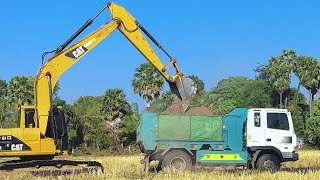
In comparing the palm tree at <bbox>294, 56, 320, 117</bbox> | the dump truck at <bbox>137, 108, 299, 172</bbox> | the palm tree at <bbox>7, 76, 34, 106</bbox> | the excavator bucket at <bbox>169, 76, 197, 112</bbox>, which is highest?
the palm tree at <bbox>294, 56, 320, 117</bbox>

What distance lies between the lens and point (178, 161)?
70.8 ft

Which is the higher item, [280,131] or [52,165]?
[280,131]

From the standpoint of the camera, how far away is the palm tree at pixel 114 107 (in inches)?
2387

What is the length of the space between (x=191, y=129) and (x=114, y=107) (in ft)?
130

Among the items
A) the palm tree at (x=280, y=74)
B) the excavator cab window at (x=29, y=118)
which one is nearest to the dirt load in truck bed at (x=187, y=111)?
the excavator cab window at (x=29, y=118)

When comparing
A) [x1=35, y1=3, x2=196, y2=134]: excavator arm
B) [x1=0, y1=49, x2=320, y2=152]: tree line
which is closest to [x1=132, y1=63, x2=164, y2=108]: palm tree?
[x1=0, y1=49, x2=320, y2=152]: tree line

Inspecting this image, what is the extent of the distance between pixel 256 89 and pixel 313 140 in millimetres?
24506

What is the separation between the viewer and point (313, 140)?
65250 millimetres

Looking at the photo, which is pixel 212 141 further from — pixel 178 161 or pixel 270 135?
pixel 270 135

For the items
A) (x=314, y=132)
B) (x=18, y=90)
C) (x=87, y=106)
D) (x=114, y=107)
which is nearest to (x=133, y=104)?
(x=87, y=106)

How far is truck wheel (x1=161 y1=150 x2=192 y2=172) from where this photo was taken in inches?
842

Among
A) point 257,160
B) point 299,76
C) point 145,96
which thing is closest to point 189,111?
point 257,160

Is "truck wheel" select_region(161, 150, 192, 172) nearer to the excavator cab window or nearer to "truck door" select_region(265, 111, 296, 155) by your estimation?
"truck door" select_region(265, 111, 296, 155)

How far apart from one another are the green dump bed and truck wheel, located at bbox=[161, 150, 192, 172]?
0.62m
